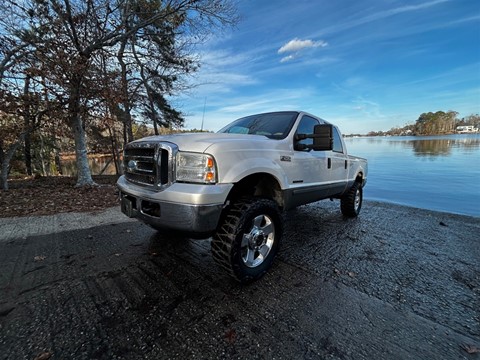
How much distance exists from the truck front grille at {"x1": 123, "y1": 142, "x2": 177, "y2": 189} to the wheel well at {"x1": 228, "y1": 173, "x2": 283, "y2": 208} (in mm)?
738

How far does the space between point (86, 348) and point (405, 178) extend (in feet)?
42.6

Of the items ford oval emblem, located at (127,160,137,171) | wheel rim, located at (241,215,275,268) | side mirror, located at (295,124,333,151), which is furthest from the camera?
side mirror, located at (295,124,333,151)

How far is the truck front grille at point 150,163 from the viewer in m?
2.10

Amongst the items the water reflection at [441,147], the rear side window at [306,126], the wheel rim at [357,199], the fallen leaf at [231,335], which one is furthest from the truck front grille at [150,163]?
the water reflection at [441,147]

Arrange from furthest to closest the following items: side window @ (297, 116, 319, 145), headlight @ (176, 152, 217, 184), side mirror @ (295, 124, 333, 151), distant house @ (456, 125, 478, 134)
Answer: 1. distant house @ (456, 125, 478, 134)
2. side window @ (297, 116, 319, 145)
3. side mirror @ (295, 124, 333, 151)
4. headlight @ (176, 152, 217, 184)

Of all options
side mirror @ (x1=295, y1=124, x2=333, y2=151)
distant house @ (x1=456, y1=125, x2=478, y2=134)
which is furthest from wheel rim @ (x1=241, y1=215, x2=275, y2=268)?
distant house @ (x1=456, y1=125, x2=478, y2=134)

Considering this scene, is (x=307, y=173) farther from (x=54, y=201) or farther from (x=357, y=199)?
(x=54, y=201)

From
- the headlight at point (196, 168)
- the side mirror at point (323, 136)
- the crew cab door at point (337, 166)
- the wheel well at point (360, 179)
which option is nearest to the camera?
the headlight at point (196, 168)

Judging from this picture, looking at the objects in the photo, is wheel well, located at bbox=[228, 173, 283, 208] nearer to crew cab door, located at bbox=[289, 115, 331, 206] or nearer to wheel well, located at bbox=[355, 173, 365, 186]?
crew cab door, located at bbox=[289, 115, 331, 206]

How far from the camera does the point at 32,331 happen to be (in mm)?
1622

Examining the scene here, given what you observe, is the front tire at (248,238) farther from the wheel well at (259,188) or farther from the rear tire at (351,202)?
the rear tire at (351,202)

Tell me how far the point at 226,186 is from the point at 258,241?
0.77m

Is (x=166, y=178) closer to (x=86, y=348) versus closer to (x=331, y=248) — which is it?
(x=86, y=348)

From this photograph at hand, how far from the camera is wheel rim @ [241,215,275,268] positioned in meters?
2.33
